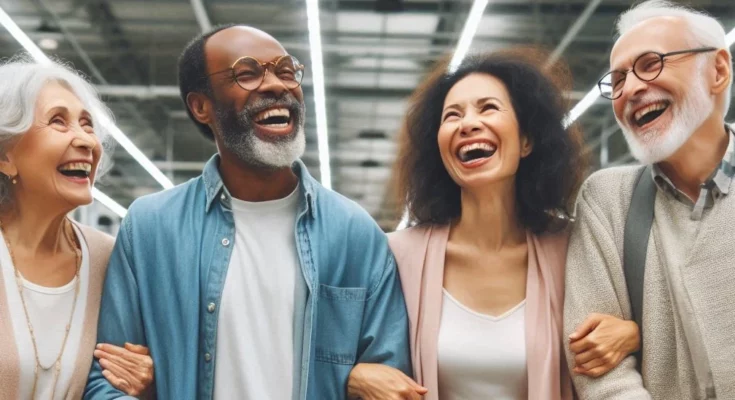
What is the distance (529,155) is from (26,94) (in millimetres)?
1468

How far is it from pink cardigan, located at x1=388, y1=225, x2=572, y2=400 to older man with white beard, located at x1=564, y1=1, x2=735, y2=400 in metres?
0.06

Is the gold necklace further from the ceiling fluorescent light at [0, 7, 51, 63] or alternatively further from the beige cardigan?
the ceiling fluorescent light at [0, 7, 51, 63]

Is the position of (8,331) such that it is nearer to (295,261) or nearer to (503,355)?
(295,261)

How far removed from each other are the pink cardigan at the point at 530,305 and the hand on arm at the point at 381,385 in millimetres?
97

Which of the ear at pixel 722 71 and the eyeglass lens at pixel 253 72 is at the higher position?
the eyeglass lens at pixel 253 72

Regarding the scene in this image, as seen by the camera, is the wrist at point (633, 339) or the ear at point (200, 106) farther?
the ear at point (200, 106)

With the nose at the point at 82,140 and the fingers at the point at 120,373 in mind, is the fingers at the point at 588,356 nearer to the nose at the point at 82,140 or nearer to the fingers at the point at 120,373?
the fingers at the point at 120,373

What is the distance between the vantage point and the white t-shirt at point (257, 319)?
2.19 m

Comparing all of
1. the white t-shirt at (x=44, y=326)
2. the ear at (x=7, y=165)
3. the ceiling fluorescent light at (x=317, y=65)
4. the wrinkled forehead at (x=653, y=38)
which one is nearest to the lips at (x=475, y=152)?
the wrinkled forehead at (x=653, y=38)

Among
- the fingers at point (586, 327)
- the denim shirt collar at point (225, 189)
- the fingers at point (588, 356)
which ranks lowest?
the fingers at point (588, 356)

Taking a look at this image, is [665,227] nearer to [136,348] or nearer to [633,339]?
[633,339]

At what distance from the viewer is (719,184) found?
6.91ft

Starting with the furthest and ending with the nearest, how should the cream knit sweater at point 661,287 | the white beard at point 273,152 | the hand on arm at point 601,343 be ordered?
1. the white beard at point 273,152
2. the hand on arm at point 601,343
3. the cream knit sweater at point 661,287

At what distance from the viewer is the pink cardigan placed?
2236 millimetres
